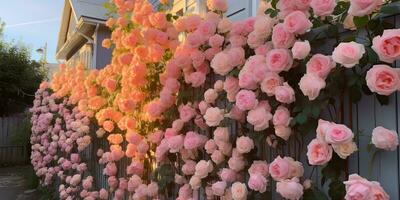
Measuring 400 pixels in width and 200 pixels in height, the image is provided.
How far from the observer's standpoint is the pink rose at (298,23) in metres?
2.07

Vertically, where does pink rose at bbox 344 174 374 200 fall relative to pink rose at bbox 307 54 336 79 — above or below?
below

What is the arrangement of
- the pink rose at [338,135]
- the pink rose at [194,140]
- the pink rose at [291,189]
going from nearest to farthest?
the pink rose at [338,135], the pink rose at [291,189], the pink rose at [194,140]

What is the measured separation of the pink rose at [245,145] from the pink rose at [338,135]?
27.4 inches

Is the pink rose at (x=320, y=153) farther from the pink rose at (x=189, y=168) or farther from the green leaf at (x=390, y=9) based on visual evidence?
the pink rose at (x=189, y=168)

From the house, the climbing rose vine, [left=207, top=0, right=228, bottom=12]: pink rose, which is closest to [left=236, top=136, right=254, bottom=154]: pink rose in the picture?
the climbing rose vine

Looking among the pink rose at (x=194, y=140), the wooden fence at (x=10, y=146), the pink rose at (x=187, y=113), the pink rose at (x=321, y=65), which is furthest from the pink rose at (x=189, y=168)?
the wooden fence at (x=10, y=146)

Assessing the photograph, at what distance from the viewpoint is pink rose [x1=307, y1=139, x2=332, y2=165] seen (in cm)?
189

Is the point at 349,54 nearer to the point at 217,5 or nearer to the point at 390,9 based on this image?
the point at 390,9

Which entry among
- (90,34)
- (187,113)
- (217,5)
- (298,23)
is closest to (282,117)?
(298,23)

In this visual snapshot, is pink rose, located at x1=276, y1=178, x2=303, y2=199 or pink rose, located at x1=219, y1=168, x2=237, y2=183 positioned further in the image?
pink rose, located at x1=219, y1=168, x2=237, y2=183

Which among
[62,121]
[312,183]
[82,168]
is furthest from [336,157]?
[62,121]

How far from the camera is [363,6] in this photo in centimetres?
178

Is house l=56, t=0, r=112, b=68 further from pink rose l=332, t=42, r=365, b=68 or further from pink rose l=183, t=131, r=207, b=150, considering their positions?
pink rose l=332, t=42, r=365, b=68

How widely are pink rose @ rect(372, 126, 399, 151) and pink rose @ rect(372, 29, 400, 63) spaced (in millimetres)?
326
